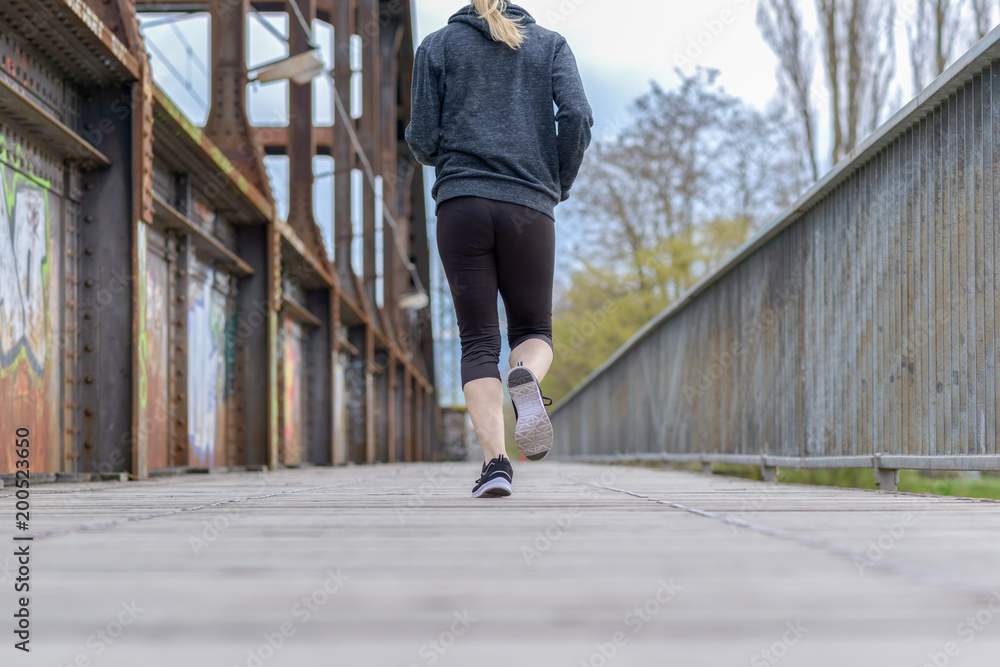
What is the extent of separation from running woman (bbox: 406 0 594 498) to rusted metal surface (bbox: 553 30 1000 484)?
131 cm

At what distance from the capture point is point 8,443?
464cm

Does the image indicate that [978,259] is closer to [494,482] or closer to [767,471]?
[494,482]

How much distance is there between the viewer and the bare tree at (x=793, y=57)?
20.0m

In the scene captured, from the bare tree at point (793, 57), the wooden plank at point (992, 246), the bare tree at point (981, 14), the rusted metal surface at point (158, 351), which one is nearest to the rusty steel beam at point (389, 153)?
the bare tree at point (793, 57)

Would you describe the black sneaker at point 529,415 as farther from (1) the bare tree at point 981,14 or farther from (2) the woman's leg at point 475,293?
(1) the bare tree at point 981,14

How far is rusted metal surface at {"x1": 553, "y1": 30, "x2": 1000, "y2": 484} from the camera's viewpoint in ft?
11.4

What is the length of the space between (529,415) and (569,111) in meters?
1.15

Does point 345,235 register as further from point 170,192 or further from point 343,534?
point 343,534

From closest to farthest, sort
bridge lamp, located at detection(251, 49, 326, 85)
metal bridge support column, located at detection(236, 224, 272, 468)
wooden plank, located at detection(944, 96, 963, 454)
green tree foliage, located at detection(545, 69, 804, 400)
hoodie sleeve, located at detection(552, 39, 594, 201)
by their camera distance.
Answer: wooden plank, located at detection(944, 96, 963, 454)
hoodie sleeve, located at detection(552, 39, 594, 201)
metal bridge support column, located at detection(236, 224, 272, 468)
bridge lamp, located at detection(251, 49, 326, 85)
green tree foliage, located at detection(545, 69, 804, 400)

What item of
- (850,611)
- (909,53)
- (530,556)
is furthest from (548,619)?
(909,53)

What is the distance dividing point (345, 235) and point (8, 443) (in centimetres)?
1151

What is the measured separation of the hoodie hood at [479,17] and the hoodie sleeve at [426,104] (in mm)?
190

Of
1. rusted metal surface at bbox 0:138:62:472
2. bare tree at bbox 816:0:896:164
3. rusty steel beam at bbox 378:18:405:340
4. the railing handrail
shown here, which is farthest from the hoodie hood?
rusty steel beam at bbox 378:18:405:340

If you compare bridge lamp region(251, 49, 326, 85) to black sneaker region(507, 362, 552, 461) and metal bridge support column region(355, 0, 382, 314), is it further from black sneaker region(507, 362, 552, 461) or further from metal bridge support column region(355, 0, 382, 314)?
metal bridge support column region(355, 0, 382, 314)
